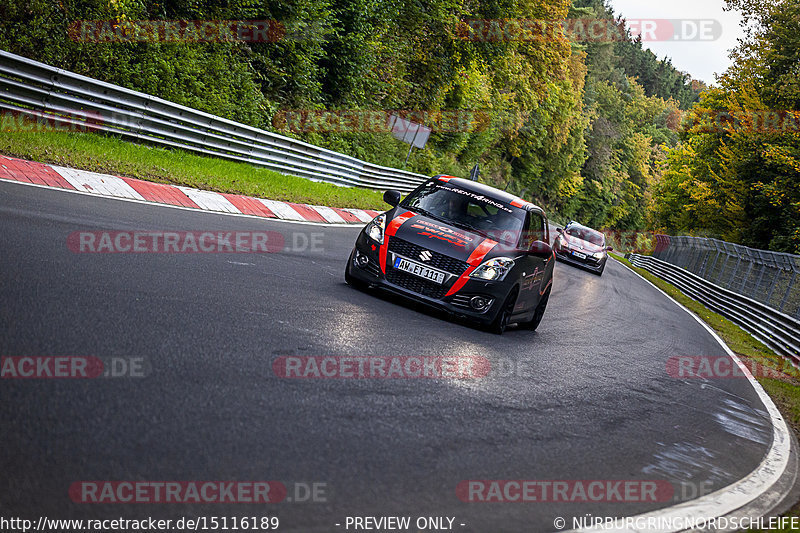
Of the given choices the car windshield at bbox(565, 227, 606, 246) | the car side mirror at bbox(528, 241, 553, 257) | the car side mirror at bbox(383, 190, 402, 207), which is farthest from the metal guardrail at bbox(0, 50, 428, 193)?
the car side mirror at bbox(528, 241, 553, 257)

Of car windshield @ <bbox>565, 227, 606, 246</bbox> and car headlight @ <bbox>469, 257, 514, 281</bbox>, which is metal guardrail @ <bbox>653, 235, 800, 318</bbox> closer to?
car windshield @ <bbox>565, 227, 606, 246</bbox>

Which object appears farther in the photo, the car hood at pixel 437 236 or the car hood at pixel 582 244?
the car hood at pixel 582 244

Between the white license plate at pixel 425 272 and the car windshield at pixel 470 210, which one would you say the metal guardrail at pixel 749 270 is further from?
the white license plate at pixel 425 272

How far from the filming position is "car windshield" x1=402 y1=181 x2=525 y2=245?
9617 millimetres

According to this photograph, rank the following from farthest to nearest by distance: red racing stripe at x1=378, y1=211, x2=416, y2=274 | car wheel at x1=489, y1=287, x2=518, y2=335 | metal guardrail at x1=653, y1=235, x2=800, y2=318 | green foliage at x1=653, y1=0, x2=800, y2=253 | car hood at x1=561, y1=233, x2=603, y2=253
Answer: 1. green foliage at x1=653, y1=0, x2=800, y2=253
2. car hood at x1=561, y1=233, x2=603, y2=253
3. metal guardrail at x1=653, y1=235, x2=800, y2=318
4. car wheel at x1=489, y1=287, x2=518, y2=335
5. red racing stripe at x1=378, y1=211, x2=416, y2=274

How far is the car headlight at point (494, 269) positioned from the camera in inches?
347

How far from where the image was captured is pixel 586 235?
89.6 ft

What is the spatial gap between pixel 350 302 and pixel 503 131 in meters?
54.0

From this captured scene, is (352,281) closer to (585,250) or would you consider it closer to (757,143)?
(585,250)

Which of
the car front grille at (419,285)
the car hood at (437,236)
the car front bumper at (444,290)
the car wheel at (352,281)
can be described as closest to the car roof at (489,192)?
the car hood at (437,236)

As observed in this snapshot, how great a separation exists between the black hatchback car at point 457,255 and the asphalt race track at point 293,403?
295mm

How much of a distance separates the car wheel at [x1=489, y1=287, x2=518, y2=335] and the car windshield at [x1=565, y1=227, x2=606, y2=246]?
18.1 meters

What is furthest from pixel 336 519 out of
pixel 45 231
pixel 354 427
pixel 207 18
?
pixel 207 18

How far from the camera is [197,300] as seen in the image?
679cm
